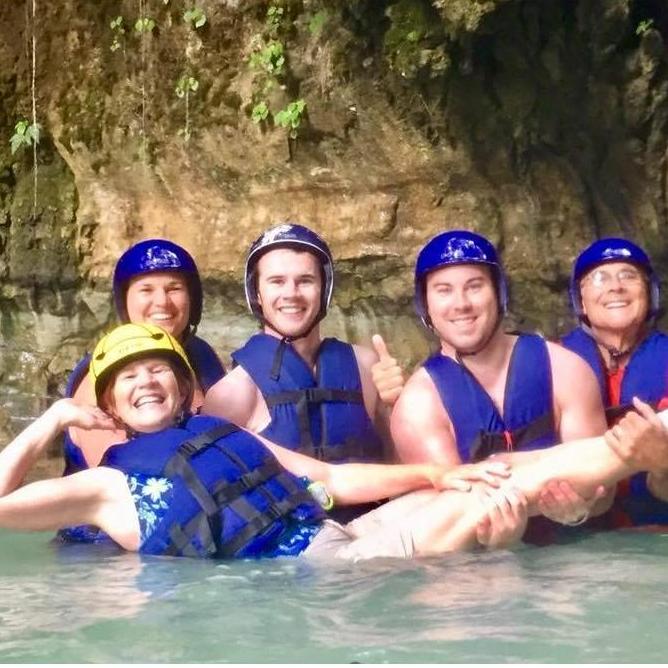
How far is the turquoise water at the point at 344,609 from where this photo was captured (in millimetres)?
3352

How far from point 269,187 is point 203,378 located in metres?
2.89

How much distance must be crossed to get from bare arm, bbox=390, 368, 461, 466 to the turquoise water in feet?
2.05

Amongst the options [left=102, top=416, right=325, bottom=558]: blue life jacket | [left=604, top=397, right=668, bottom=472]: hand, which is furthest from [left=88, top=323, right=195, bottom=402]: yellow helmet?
[left=604, top=397, right=668, bottom=472]: hand

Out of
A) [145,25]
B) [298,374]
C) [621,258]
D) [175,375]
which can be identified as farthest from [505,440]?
[145,25]

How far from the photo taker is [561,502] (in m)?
4.75

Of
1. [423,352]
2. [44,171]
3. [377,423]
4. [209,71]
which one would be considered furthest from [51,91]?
[377,423]

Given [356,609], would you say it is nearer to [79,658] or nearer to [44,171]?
[79,658]

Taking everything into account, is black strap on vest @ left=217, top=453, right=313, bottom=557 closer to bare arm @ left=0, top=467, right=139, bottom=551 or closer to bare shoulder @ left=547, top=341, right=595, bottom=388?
bare arm @ left=0, top=467, right=139, bottom=551

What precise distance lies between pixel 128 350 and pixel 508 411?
1757mm

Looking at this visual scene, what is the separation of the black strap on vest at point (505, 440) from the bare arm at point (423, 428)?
4.0 inches

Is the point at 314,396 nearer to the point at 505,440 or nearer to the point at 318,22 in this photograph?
the point at 505,440

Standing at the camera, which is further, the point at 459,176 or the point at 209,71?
the point at 209,71

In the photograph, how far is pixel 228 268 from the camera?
8.66m

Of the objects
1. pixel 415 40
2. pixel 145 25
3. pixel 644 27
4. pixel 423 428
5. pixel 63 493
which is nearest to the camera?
pixel 63 493
